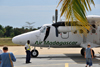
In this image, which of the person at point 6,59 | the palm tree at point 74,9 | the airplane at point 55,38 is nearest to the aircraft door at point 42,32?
the airplane at point 55,38

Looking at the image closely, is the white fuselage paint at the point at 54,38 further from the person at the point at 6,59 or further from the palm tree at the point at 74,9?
the person at the point at 6,59

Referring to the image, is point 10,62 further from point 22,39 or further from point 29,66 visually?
point 22,39

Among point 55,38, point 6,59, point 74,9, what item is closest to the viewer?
point 6,59

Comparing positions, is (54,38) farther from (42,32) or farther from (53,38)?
(42,32)

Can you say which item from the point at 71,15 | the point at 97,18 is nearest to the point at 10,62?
the point at 71,15

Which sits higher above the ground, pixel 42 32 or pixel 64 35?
pixel 42 32

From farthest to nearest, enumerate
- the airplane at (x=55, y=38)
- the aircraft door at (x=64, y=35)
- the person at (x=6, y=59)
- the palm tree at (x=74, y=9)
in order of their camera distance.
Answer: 1. the aircraft door at (x=64, y=35)
2. the airplane at (x=55, y=38)
3. the palm tree at (x=74, y=9)
4. the person at (x=6, y=59)

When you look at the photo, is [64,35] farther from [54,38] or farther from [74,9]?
[74,9]

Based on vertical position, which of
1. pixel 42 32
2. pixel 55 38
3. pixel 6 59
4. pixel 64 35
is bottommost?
pixel 6 59

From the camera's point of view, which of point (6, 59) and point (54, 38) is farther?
point (54, 38)

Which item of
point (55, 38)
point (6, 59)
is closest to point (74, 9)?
point (6, 59)

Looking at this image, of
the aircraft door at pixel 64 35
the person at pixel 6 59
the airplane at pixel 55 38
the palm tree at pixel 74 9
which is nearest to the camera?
→ the person at pixel 6 59

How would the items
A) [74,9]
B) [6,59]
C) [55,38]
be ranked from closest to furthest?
1. [6,59]
2. [74,9]
3. [55,38]

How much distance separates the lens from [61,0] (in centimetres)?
A: 914
